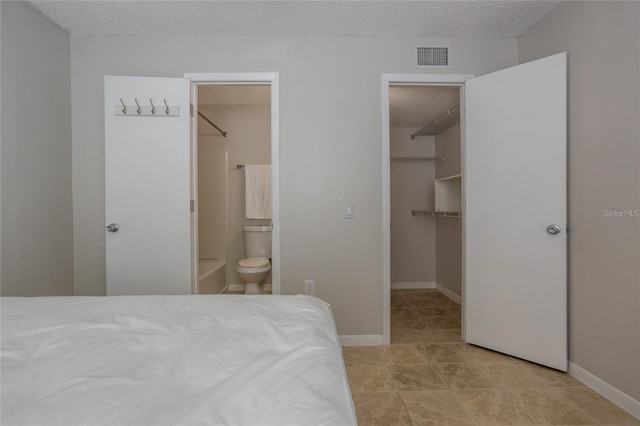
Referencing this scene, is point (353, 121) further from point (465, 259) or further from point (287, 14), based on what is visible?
point (465, 259)

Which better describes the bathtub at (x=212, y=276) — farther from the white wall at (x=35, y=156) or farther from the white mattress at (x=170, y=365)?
the white mattress at (x=170, y=365)

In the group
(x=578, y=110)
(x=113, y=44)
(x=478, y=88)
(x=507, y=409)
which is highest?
(x=113, y=44)

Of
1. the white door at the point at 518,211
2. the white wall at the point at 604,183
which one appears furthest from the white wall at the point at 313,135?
the white wall at the point at 604,183

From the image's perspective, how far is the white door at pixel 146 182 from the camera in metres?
2.08

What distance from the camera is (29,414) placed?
20.3 inches

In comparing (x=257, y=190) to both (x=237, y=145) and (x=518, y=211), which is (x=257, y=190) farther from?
(x=518, y=211)

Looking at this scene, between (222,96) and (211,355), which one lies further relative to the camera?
(222,96)

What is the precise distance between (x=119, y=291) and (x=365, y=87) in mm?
2425

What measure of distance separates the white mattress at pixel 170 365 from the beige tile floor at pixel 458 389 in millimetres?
908

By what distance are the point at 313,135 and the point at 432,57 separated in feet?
3.70

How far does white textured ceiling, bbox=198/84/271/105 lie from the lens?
3.21 metres

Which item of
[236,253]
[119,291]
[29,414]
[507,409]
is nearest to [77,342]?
[29,414]

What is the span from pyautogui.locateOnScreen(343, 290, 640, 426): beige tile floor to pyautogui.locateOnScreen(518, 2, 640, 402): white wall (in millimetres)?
260

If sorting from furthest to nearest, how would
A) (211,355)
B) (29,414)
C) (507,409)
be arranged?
(507,409) < (211,355) < (29,414)
